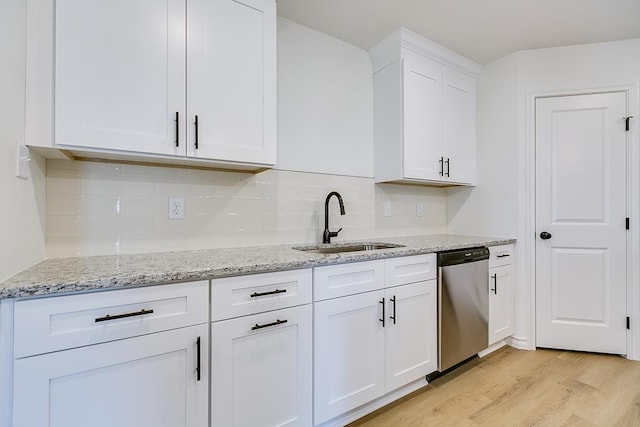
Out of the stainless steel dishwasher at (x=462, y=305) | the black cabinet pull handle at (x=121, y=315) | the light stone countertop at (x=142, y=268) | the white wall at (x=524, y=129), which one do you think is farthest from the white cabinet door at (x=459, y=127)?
the black cabinet pull handle at (x=121, y=315)

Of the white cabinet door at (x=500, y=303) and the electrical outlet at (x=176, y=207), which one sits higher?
the electrical outlet at (x=176, y=207)

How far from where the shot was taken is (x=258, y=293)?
4.26 feet

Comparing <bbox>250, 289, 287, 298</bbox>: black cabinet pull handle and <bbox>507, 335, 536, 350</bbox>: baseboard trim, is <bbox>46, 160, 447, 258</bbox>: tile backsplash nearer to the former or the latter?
<bbox>250, 289, 287, 298</bbox>: black cabinet pull handle

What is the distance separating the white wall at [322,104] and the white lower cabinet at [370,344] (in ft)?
3.31

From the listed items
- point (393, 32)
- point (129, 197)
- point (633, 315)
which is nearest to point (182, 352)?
point (129, 197)

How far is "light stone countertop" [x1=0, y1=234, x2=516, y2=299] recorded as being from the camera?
94 centimetres

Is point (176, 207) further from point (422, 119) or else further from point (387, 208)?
point (422, 119)

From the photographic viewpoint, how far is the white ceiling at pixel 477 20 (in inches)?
76.5

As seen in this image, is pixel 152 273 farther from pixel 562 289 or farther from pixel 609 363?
pixel 609 363

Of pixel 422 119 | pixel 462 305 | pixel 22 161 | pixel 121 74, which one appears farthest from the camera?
pixel 422 119

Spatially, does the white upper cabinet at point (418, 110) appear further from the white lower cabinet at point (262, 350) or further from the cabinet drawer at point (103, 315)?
the cabinet drawer at point (103, 315)

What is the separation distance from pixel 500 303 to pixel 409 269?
1.15 m

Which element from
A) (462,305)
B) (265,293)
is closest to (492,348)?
(462,305)

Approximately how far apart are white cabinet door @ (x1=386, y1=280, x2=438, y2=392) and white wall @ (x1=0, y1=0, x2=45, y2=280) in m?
1.63
